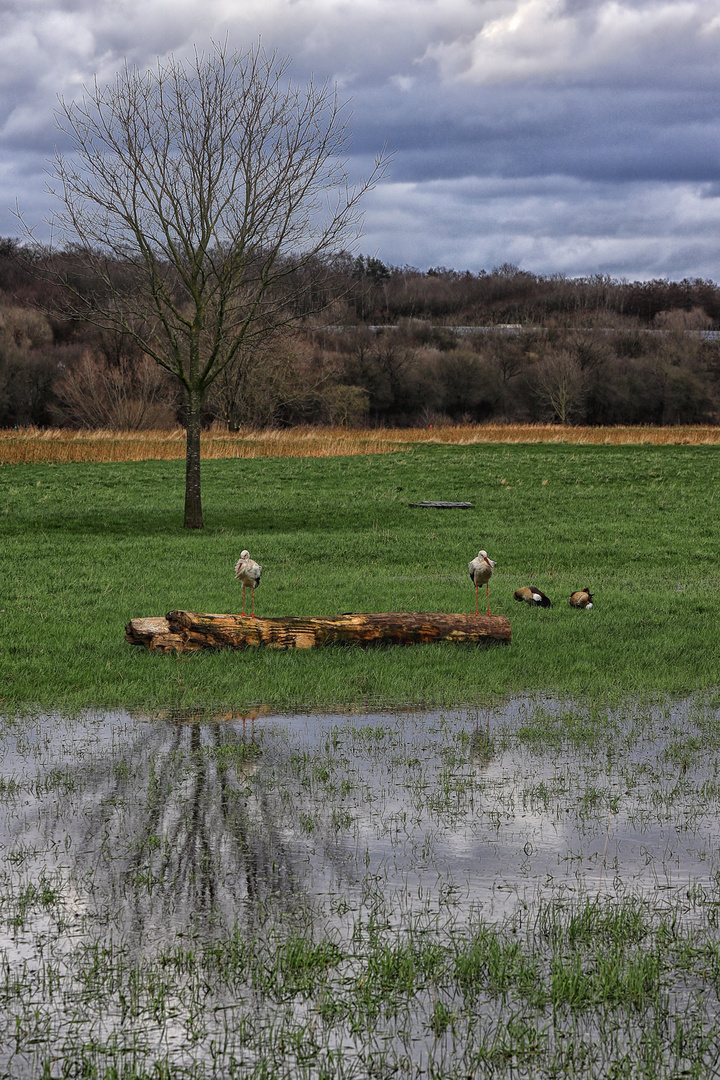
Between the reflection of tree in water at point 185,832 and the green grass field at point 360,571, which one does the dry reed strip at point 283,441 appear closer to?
the green grass field at point 360,571

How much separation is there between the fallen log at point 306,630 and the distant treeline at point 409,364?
4434 cm

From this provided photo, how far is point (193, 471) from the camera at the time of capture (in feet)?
86.0

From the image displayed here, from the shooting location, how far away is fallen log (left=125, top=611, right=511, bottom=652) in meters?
11.9

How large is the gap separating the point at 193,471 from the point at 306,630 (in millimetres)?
14731

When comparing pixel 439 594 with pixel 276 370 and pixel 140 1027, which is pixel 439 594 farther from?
pixel 276 370

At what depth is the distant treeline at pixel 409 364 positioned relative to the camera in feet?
245

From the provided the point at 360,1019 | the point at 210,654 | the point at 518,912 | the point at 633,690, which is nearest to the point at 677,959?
the point at 518,912

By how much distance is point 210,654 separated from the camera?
1191cm

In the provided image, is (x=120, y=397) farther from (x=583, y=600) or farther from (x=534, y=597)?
(x=583, y=600)

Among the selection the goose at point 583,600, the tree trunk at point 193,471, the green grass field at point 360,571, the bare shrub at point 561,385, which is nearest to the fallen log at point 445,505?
the green grass field at point 360,571

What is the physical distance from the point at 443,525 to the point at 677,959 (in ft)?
68.5

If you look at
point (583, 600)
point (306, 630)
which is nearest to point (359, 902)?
point (306, 630)

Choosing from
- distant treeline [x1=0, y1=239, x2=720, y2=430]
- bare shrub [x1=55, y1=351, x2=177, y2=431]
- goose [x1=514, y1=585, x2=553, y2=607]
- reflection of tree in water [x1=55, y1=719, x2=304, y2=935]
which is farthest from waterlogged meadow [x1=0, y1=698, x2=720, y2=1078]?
bare shrub [x1=55, y1=351, x2=177, y2=431]

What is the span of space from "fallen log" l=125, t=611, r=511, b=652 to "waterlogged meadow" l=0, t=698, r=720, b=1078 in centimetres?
255
